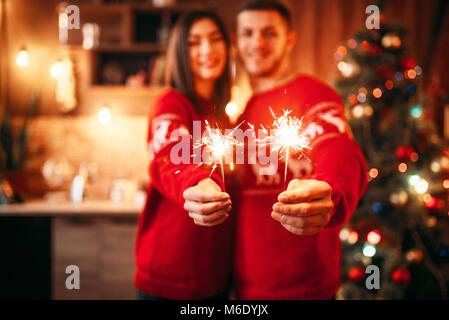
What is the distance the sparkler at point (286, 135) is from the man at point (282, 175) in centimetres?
1

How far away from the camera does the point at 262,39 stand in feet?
2.18

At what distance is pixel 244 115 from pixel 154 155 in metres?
0.20

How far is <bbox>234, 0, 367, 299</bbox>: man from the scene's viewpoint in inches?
21.5

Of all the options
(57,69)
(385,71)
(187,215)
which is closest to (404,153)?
(385,71)

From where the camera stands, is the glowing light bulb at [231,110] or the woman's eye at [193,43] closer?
the glowing light bulb at [231,110]

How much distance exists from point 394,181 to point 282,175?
146cm

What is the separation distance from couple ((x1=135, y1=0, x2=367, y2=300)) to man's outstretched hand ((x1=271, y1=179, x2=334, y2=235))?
0.10 meters

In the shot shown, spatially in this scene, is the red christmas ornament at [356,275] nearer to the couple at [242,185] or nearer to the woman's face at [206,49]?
the couple at [242,185]

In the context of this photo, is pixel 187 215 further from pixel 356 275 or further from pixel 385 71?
pixel 385 71

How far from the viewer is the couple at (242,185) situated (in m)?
0.61

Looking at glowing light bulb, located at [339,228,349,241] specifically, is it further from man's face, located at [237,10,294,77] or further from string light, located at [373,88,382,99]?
man's face, located at [237,10,294,77]

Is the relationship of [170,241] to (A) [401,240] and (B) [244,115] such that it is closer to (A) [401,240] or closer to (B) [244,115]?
(B) [244,115]

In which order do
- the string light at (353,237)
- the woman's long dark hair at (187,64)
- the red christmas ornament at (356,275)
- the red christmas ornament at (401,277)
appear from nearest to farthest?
1. the woman's long dark hair at (187,64)
2. the red christmas ornament at (401,277)
3. the red christmas ornament at (356,275)
4. the string light at (353,237)

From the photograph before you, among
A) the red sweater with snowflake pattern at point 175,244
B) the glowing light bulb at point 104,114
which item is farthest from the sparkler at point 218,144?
the glowing light bulb at point 104,114
